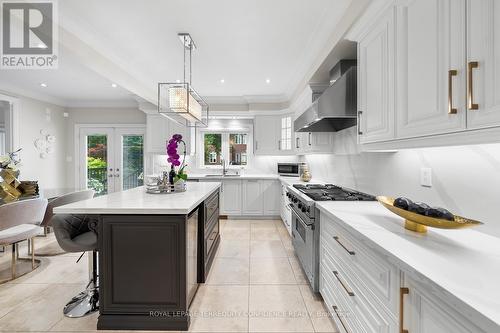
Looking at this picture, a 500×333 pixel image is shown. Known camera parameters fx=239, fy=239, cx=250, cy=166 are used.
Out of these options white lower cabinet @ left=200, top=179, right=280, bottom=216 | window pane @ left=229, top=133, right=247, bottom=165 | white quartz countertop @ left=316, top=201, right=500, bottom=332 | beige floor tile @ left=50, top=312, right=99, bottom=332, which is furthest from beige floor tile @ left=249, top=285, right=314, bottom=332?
window pane @ left=229, top=133, right=247, bottom=165

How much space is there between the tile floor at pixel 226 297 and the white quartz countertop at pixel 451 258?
3.50 feet

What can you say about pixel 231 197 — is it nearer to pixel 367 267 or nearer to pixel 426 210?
pixel 367 267

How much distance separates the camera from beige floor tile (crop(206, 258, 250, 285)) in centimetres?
255

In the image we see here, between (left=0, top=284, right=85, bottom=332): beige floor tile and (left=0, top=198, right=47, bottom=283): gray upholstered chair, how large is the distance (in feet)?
2.08

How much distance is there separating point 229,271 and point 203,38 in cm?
276

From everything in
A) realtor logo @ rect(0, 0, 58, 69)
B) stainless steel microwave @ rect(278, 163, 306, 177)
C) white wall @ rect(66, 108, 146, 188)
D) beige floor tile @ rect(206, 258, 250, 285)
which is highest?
realtor logo @ rect(0, 0, 58, 69)

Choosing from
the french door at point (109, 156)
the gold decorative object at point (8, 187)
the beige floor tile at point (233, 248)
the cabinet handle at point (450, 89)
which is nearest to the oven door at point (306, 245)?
the beige floor tile at point (233, 248)

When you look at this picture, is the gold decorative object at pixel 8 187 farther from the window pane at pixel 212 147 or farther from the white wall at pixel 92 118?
the window pane at pixel 212 147

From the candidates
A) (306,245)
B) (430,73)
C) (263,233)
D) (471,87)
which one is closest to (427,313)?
(471,87)

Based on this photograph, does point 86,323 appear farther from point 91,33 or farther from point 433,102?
point 91,33

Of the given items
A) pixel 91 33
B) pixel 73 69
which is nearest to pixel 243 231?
pixel 91 33

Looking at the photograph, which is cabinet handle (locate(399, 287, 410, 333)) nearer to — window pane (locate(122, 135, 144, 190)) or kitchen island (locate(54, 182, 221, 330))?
kitchen island (locate(54, 182, 221, 330))

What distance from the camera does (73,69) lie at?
3.77 meters

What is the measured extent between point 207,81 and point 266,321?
12.5ft
